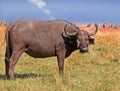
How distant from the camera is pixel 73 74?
1309cm

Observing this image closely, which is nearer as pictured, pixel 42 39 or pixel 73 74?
pixel 42 39

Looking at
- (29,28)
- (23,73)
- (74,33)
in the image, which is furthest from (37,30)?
(23,73)

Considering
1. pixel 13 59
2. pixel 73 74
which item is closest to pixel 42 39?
pixel 13 59

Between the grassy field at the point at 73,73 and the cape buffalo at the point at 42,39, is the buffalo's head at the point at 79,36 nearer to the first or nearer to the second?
the cape buffalo at the point at 42,39

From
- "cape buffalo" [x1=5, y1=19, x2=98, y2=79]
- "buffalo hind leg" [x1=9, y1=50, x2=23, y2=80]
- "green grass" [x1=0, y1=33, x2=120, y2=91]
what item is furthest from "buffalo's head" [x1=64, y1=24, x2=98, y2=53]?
"buffalo hind leg" [x1=9, y1=50, x2=23, y2=80]

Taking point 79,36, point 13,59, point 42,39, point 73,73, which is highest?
point 79,36

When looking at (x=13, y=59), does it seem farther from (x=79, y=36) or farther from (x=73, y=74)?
(x=73, y=74)

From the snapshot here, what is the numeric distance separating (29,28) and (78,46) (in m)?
1.44

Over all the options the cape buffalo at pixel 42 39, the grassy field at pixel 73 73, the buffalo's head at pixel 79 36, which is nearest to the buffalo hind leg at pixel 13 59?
the cape buffalo at pixel 42 39

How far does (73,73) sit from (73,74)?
243 mm

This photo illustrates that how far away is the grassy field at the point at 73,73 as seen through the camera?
10.4 m

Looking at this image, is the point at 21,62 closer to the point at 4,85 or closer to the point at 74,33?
the point at 74,33

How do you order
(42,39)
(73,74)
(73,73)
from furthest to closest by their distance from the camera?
(73,73) → (73,74) → (42,39)

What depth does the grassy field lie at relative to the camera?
34.1 ft
